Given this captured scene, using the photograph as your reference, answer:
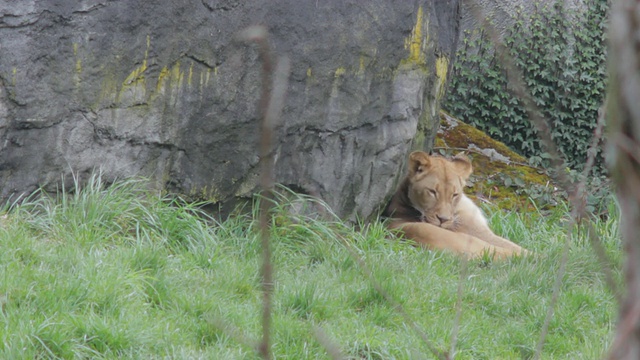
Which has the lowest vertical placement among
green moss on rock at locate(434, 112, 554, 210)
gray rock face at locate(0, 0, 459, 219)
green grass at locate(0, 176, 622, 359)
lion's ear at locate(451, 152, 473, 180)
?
green moss on rock at locate(434, 112, 554, 210)

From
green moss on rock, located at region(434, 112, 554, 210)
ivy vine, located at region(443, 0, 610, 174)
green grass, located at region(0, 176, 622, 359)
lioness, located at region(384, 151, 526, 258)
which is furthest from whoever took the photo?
ivy vine, located at region(443, 0, 610, 174)

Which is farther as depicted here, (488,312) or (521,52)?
(521,52)

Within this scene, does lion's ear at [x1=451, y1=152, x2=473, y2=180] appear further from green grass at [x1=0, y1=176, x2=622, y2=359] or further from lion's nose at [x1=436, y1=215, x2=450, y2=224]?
green grass at [x1=0, y1=176, x2=622, y2=359]

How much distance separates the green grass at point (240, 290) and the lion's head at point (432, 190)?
92cm

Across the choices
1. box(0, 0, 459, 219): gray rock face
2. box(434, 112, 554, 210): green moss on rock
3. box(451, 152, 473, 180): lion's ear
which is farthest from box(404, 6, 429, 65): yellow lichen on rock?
box(434, 112, 554, 210): green moss on rock

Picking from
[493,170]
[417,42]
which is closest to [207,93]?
[417,42]

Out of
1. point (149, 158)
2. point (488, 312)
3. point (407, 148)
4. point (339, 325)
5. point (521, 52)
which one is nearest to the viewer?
point (339, 325)

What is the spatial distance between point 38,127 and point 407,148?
311 centimetres

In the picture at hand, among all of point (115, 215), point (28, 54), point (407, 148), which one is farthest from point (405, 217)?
point (28, 54)

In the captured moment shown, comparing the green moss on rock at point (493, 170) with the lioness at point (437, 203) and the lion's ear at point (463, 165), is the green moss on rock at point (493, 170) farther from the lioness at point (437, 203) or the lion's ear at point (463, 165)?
the lioness at point (437, 203)

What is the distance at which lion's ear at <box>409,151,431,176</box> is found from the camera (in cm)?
768

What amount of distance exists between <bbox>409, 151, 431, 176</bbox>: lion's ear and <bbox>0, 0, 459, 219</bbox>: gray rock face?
0.81 ft

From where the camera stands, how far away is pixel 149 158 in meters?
6.16

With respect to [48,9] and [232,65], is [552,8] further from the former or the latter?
[48,9]
